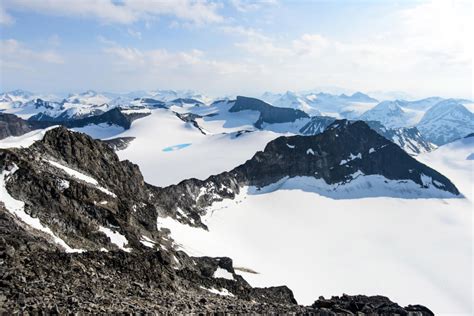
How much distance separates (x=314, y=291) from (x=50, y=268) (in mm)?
76178

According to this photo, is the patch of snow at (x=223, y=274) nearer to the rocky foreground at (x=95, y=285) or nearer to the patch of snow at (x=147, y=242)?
the patch of snow at (x=147, y=242)

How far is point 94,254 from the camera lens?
166 ft

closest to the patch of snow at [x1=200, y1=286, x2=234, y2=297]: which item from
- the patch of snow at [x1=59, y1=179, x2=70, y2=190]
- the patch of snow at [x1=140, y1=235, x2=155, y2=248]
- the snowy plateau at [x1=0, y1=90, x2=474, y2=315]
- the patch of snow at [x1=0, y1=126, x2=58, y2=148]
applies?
the snowy plateau at [x1=0, y1=90, x2=474, y2=315]

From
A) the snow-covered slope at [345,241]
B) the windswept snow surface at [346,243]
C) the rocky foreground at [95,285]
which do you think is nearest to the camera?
the rocky foreground at [95,285]

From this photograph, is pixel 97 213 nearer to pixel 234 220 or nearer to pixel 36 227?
pixel 36 227

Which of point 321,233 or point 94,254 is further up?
point 94,254

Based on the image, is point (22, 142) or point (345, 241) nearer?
point (22, 142)

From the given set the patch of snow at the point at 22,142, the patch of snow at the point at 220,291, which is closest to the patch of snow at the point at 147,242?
the patch of snow at the point at 220,291

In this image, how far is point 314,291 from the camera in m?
104

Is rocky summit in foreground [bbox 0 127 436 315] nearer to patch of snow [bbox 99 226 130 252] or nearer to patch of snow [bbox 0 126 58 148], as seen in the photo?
patch of snow [bbox 99 226 130 252]

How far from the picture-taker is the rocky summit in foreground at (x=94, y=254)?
35.7m

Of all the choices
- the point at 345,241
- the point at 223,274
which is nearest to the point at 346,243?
the point at 345,241

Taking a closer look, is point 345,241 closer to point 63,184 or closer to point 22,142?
point 63,184

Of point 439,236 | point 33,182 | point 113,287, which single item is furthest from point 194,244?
point 439,236
